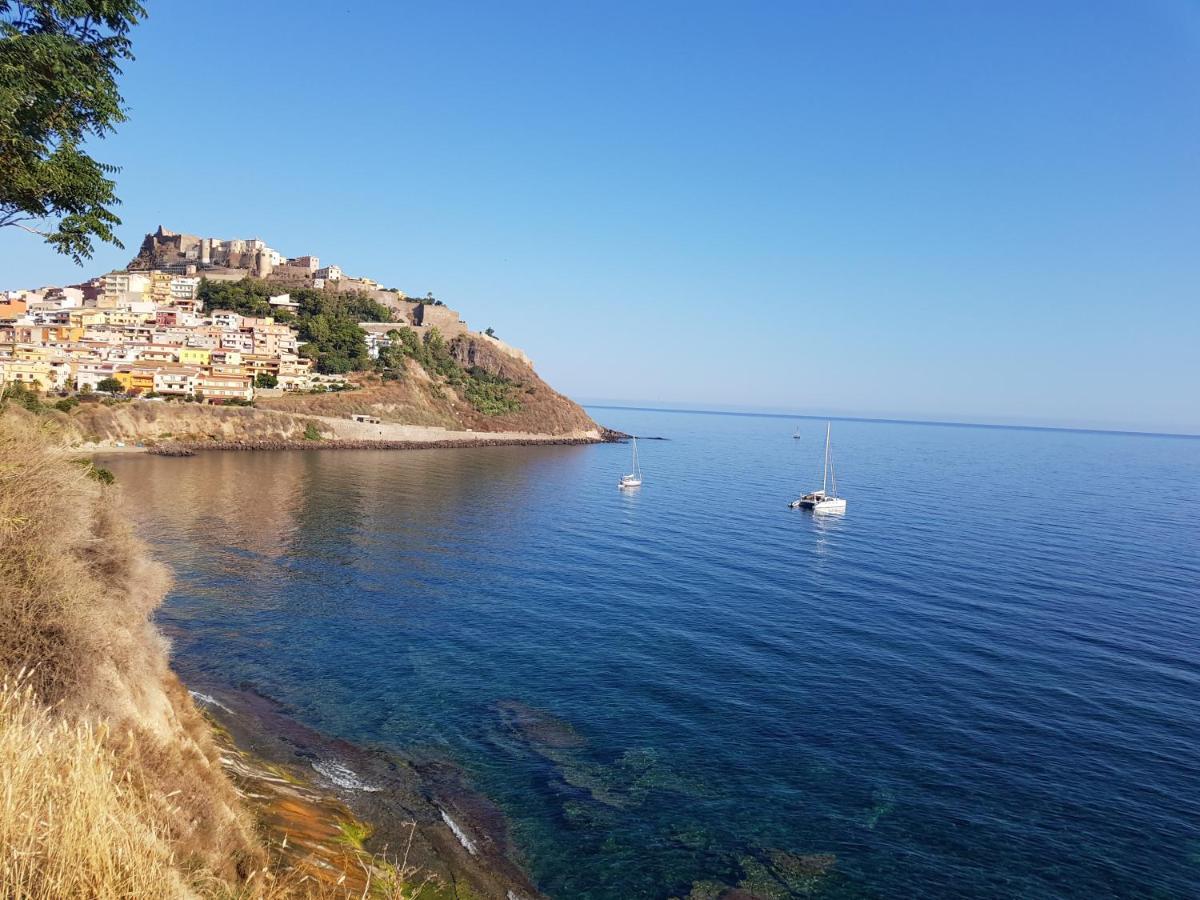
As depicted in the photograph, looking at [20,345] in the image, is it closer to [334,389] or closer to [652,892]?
[334,389]

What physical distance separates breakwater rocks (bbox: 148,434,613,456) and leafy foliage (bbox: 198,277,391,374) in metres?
25.8

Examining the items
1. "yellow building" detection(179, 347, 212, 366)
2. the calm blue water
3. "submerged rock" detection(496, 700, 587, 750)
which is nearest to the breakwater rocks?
"yellow building" detection(179, 347, 212, 366)

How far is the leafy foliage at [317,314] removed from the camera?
127m

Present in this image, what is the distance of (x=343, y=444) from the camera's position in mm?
102250

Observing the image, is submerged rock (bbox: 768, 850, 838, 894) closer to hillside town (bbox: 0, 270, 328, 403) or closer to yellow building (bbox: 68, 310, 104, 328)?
hillside town (bbox: 0, 270, 328, 403)

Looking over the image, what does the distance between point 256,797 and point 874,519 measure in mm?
58138

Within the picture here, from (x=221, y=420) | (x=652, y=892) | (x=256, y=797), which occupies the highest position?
(x=221, y=420)

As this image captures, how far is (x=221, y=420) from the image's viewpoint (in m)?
92.0

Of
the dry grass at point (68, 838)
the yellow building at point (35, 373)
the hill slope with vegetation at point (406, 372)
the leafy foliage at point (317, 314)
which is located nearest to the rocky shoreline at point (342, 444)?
the hill slope with vegetation at point (406, 372)

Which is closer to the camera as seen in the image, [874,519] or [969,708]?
[969,708]

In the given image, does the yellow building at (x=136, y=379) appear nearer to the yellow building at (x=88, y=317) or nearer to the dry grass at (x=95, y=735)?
the yellow building at (x=88, y=317)

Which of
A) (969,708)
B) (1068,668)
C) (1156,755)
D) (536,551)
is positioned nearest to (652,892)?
(969,708)

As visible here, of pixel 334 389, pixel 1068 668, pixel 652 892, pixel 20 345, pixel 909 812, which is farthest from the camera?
pixel 334 389

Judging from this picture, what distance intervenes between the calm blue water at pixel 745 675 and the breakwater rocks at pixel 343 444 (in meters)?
27.8
